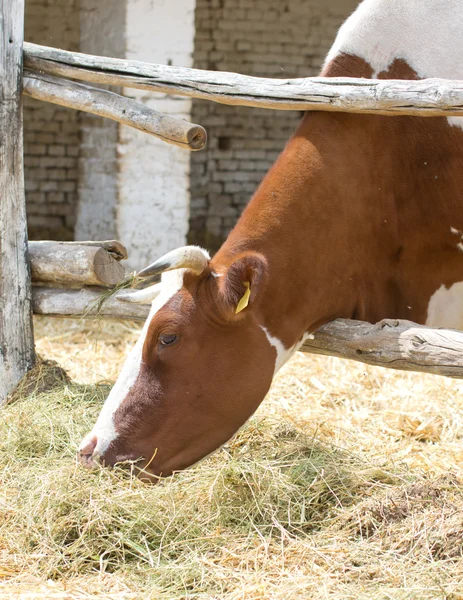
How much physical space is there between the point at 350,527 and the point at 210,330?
2.80ft

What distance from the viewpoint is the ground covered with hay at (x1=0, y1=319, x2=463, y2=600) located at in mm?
2770

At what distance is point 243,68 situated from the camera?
10.1 m

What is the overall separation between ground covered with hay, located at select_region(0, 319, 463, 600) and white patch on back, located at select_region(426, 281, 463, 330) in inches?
24.7

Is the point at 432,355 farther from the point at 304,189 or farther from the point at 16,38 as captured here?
the point at 16,38

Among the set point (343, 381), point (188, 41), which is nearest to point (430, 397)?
point (343, 381)

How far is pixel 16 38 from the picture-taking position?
13.1ft

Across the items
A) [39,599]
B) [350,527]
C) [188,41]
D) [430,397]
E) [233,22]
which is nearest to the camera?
[39,599]

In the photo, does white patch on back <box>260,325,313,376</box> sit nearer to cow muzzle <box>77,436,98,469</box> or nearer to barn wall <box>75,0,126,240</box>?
cow muzzle <box>77,436,98,469</box>

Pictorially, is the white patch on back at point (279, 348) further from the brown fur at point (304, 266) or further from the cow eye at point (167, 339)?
the cow eye at point (167, 339)

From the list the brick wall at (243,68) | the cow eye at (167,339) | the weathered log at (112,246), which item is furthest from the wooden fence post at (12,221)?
the brick wall at (243,68)

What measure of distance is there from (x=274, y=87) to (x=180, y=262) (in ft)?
3.12

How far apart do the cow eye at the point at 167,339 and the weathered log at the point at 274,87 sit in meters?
1.03

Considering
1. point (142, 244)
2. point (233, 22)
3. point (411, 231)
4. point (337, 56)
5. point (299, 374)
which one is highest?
point (233, 22)

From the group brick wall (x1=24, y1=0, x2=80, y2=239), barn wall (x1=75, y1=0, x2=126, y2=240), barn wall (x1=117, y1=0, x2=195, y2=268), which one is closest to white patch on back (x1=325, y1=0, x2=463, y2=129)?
barn wall (x1=117, y1=0, x2=195, y2=268)
